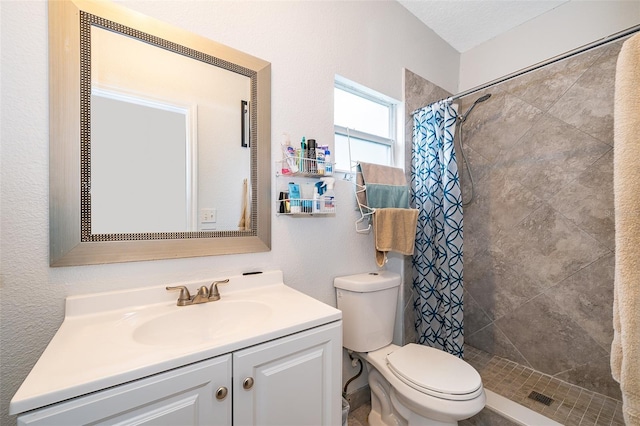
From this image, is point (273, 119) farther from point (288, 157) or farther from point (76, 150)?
point (76, 150)

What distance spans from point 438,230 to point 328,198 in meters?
0.89

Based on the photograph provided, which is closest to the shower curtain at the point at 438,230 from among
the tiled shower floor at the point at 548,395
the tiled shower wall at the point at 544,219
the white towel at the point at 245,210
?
the tiled shower wall at the point at 544,219

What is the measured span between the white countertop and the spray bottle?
1.48 ft

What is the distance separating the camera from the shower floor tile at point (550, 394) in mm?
1427

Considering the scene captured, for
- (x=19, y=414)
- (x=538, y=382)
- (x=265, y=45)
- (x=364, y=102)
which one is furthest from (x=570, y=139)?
(x=19, y=414)

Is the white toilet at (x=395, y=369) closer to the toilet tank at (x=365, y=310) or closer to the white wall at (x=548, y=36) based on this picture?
the toilet tank at (x=365, y=310)

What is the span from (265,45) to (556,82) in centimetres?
197

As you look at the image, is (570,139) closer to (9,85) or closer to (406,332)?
(406,332)

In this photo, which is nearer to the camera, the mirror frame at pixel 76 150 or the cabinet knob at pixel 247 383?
the cabinet knob at pixel 247 383

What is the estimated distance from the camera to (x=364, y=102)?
1.80 metres

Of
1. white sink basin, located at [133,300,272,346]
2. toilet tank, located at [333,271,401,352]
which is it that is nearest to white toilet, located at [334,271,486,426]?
toilet tank, located at [333,271,401,352]

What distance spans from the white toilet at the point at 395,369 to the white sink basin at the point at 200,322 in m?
0.58

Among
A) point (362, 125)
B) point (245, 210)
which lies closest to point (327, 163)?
point (245, 210)

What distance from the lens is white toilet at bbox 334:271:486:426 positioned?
1095 mm
